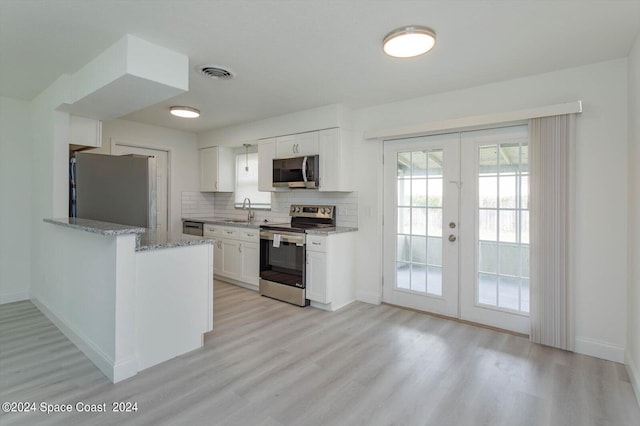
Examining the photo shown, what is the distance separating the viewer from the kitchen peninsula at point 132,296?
2285 mm

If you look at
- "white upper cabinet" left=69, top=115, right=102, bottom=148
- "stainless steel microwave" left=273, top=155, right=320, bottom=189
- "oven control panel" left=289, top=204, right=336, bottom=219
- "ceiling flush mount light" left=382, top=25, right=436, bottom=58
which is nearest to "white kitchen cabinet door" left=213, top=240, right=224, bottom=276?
"oven control panel" left=289, top=204, right=336, bottom=219

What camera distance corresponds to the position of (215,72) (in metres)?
2.99

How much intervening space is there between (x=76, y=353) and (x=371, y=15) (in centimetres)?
329

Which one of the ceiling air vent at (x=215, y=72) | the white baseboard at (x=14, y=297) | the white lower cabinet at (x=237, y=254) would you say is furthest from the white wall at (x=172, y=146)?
the ceiling air vent at (x=215, y=72)

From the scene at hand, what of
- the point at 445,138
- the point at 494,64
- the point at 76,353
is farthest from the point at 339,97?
the point at 76,353

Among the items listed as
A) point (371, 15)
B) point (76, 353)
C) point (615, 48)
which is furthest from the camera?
point (76, 353)

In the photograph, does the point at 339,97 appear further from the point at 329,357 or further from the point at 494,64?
the point at 329,357

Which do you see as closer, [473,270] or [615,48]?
[615,48]

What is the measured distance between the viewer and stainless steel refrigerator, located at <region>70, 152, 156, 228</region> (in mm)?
3188

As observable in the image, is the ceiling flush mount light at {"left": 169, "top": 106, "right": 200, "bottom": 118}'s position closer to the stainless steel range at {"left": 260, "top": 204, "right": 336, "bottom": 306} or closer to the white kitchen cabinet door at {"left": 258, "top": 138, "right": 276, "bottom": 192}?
the white kitchen cabinet door at {"left": 258, "top": 138, "right": 276, "bottom": 192}

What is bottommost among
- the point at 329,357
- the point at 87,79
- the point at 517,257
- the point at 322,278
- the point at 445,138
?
the point at 329,357

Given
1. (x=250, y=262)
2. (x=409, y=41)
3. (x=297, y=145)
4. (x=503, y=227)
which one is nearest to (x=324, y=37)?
(x=409, y=41)

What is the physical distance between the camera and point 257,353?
2.69 metres

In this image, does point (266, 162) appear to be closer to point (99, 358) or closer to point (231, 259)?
point (231, 259)
